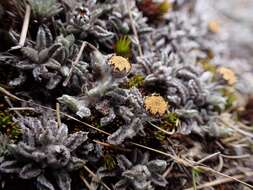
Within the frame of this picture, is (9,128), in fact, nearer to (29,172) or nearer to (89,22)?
(29,172)

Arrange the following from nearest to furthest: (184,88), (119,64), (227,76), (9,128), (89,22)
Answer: (9,128) < (119,64) < (89,22) < (184,88) < (227,76)

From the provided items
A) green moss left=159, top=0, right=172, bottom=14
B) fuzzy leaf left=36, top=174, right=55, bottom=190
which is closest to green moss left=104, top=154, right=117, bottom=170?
fuzzy leaf left=36, top=174, right=55, bottom=190

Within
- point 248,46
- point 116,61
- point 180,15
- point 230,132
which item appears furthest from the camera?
point 248,46

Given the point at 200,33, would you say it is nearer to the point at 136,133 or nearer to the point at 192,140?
the point at 192,140

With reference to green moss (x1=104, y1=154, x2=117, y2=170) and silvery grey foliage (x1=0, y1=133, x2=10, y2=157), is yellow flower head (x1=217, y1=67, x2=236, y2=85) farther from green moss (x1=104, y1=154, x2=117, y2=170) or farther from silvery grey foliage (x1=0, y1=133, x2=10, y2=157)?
silvery grey foliage (x1=0, y1=133, x2=10, y2=157)

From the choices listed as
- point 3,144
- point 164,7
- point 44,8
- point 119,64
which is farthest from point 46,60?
point 164,7

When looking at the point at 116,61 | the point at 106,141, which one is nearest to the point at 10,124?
the point at 106,141
